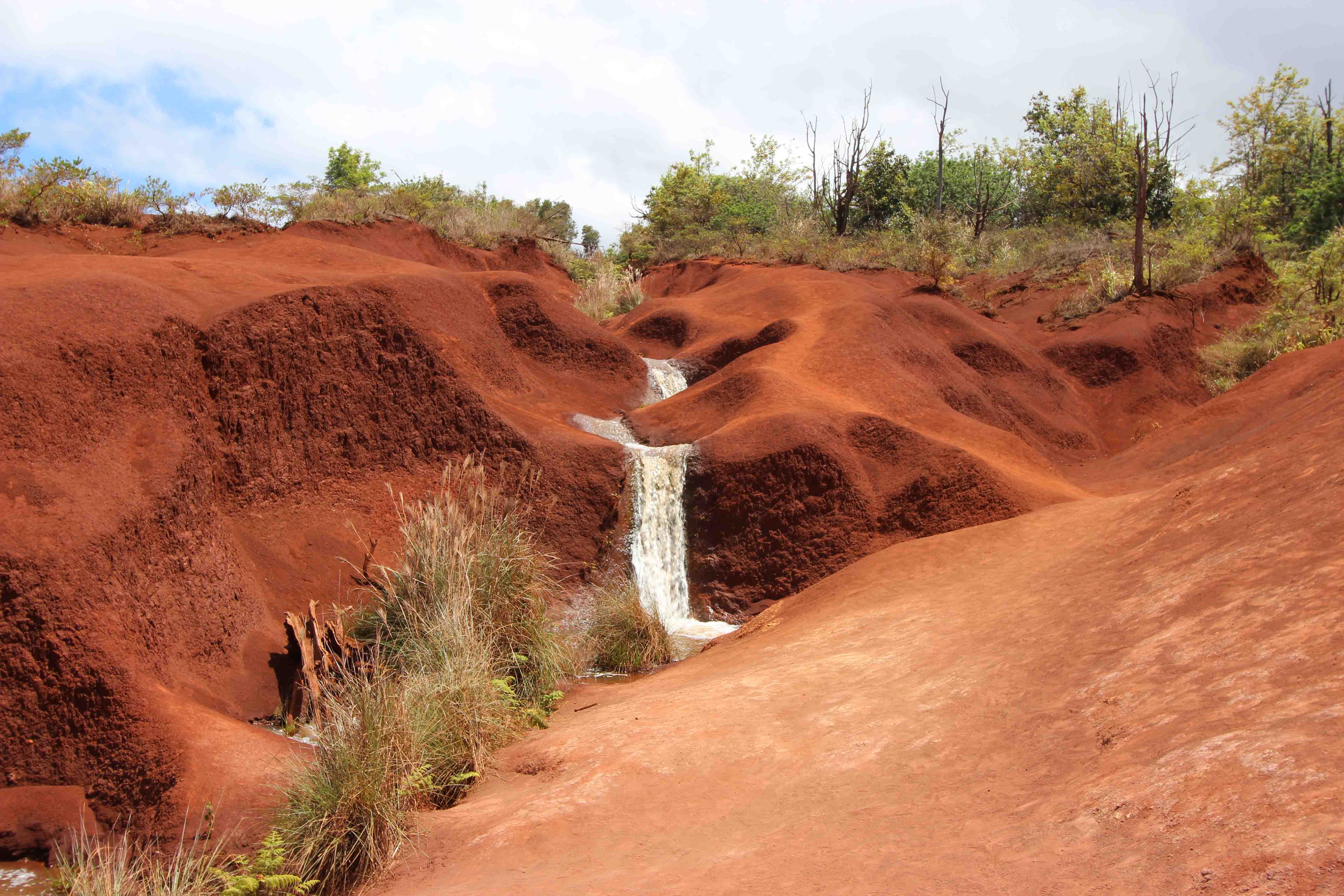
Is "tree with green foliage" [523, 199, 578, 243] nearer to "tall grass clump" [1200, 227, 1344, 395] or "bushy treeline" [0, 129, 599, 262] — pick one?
"bushy treeline" [0, 129, 599, 262]

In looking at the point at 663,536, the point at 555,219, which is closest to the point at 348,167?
the point at 555,219

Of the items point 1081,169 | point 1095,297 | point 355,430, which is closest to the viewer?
point 355,430

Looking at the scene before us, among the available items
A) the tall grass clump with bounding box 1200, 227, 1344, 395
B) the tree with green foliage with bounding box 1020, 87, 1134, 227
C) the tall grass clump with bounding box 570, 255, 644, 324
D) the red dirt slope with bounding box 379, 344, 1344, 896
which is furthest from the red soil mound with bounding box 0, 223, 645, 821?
the tree with green foliage with bounding box 1020, 87, 1134, 227

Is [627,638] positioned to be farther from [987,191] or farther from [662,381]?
[987,191]

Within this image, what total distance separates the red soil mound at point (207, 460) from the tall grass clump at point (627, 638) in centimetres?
167

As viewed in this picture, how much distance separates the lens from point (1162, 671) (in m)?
5.03

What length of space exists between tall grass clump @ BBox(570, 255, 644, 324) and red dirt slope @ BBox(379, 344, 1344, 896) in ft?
48.1

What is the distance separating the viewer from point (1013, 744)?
505cm

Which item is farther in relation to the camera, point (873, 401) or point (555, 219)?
point (555, 219)

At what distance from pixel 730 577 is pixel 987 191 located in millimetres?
30075

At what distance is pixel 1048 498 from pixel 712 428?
465 centimetres

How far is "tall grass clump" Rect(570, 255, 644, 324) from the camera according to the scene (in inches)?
880

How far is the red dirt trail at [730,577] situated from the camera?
165 inches

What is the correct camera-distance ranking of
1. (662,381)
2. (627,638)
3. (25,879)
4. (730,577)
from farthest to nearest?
(662,381) → (730,577) → (627,638) → (25,879)
